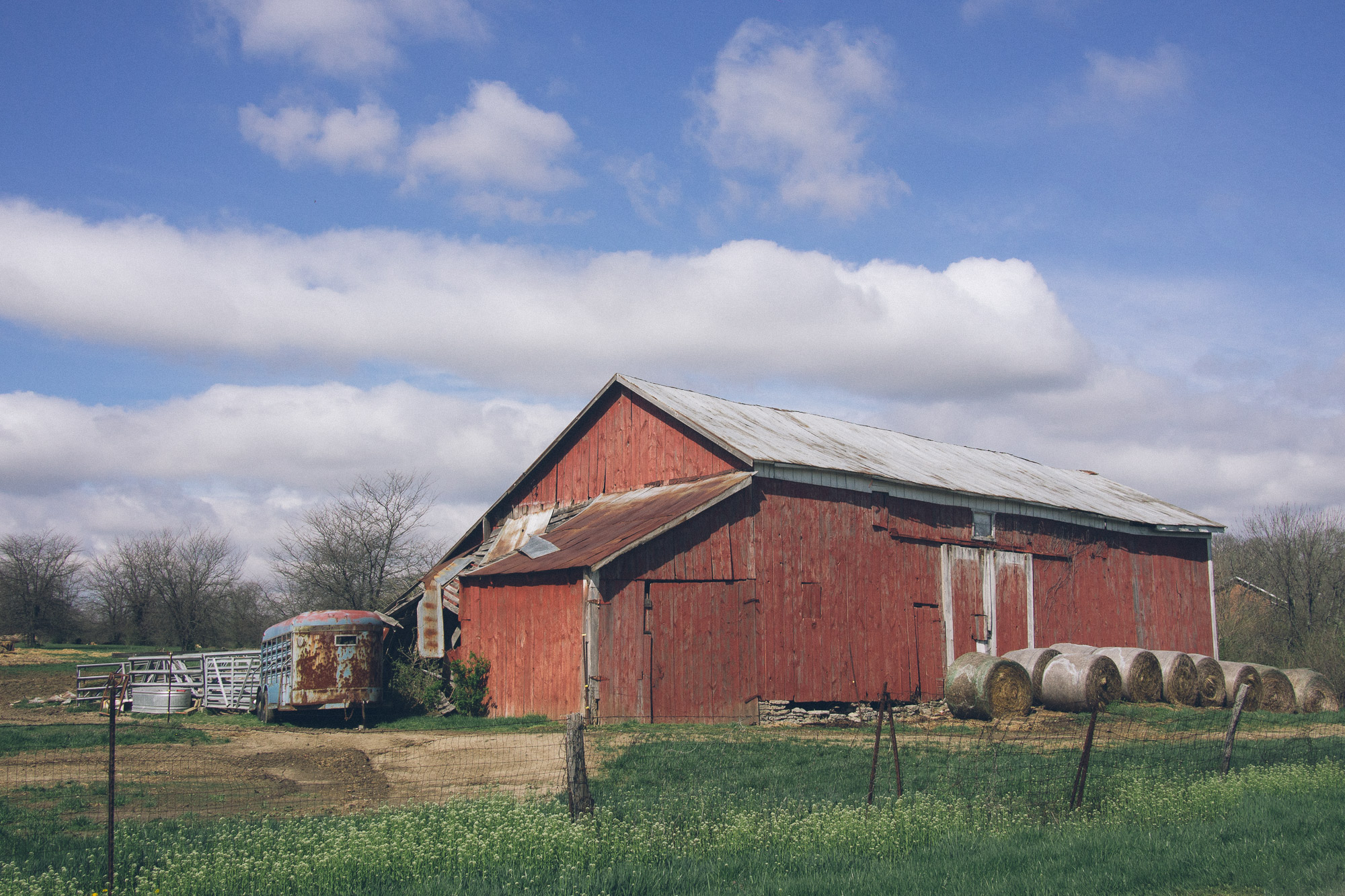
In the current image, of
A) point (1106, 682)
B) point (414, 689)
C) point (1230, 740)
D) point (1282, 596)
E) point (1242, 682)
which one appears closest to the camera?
point (1230, 740)

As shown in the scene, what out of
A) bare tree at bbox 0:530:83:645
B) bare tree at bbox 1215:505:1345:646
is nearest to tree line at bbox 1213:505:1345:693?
bare tree at bbox 1215:505:1345:646

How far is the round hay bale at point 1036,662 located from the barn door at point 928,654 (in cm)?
174

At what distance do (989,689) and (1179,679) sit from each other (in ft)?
16.6

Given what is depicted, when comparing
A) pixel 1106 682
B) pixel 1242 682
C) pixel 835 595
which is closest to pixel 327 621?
pixel 835 595

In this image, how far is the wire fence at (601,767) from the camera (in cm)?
975

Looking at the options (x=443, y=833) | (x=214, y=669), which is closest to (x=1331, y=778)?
(x=443, y=833)

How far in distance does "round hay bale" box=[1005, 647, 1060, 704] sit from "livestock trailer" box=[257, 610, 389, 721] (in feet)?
43.4

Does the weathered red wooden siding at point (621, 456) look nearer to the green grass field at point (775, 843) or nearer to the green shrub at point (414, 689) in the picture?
the green shrub at point (414, 689)

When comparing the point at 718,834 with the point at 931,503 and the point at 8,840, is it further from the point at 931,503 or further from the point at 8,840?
the point at 931,503

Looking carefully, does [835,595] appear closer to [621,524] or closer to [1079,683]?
[621,524]

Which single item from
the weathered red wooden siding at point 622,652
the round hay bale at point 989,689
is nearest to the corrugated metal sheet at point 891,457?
the weathered red wooden siding at point 622,652

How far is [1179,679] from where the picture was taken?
2173cm

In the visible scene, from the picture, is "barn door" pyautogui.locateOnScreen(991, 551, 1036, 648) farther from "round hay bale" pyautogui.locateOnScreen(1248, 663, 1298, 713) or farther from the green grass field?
the green grass field

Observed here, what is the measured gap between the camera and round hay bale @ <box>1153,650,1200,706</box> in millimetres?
21594
